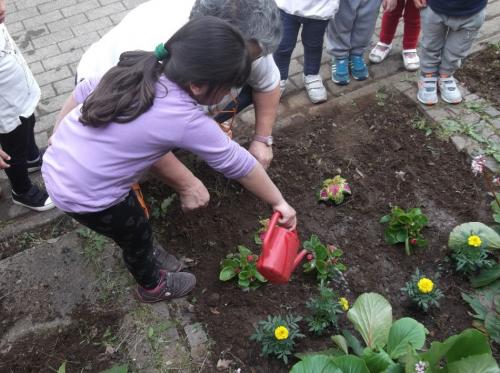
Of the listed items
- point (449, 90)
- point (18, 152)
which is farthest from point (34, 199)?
point (449, 90)

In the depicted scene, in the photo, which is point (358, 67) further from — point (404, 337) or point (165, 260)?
point (404, 337)

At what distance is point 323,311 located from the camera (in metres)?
1.96

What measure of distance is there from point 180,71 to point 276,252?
764 mm

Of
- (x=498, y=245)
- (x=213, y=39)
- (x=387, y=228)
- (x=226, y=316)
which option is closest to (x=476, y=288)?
(x=498, y=245)

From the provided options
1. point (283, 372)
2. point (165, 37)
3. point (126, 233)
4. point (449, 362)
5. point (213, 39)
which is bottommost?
point (283, 372)

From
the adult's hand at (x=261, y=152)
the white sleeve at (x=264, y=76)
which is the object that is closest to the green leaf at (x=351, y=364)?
the adult's hand at (x=261, y=152)

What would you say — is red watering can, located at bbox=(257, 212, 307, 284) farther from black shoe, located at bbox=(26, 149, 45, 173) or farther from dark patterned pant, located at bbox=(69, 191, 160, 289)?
black shoe, located at bbox=(26, 149, 45, 173)

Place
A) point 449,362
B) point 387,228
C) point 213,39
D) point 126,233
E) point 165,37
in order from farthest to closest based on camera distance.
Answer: point 387,228
point 165,37
point 126,233
point 449,362
point 213,39

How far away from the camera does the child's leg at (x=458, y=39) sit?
2.80 metres

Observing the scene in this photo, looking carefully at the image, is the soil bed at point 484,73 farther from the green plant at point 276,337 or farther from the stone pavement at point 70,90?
the green plant at point 276,337

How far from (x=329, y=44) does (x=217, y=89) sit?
6.69 feet

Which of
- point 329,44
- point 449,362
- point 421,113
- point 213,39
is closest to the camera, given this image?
point 213,39

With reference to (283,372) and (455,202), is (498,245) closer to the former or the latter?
(455,202)

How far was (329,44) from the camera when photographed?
330cm
